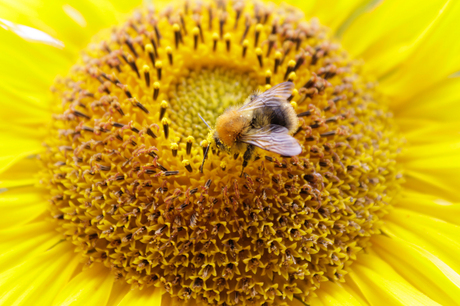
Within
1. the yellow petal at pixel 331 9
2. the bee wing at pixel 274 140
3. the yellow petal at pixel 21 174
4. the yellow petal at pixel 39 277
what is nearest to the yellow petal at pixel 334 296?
the bee wing at pixel 274 140

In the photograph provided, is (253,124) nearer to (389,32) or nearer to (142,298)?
(142,298)

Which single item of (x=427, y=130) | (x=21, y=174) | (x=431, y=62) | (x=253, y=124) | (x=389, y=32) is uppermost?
(x=389, y=32)

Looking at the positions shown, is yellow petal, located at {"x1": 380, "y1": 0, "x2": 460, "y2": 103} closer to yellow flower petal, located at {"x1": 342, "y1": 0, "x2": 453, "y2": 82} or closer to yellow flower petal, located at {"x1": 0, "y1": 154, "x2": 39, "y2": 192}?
yellow flower petal, located at {"x1": 342, "y1": 0, "x2": 453, "y2": 82}

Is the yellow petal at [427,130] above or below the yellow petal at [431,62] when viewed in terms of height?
below

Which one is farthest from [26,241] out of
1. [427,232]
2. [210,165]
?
[427,232]

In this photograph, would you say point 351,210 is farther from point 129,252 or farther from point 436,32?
point 436,32

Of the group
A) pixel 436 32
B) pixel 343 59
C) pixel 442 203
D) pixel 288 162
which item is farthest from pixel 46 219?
pixel 436 32

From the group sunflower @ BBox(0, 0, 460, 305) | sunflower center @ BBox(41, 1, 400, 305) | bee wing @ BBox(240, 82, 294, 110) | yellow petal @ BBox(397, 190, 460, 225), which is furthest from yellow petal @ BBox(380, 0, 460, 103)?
bee wing @ BBox(240, 82, 294, 110)

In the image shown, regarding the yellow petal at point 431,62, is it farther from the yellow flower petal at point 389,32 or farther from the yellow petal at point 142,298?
the yellow petal at point 142,298
